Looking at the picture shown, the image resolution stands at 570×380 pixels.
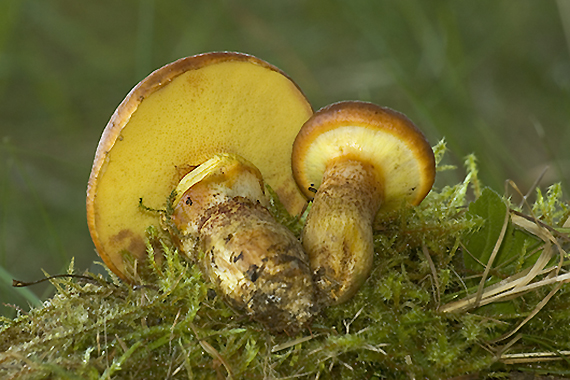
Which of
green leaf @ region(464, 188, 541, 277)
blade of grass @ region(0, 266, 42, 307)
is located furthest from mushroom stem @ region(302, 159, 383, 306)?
blade of grass @ region(0, 266, 42, 307)

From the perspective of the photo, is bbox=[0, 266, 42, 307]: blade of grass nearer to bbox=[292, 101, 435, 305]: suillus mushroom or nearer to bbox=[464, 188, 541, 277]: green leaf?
bbox=[292, 101, 435, 305]: suillus mushroom

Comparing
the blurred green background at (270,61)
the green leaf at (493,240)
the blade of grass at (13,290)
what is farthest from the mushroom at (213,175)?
the blurred green background at (270,61)

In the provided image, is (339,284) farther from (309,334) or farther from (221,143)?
(221,143)

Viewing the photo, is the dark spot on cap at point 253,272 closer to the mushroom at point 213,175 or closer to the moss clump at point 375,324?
the mushroom at point 213,175

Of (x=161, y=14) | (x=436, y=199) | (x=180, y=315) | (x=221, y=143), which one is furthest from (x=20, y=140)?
(x=436, y=199)

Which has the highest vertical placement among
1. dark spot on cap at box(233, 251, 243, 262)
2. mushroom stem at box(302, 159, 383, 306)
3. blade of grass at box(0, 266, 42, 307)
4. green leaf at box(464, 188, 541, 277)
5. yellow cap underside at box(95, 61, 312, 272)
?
yellow cap underside at box(95, 61, 312, 272)

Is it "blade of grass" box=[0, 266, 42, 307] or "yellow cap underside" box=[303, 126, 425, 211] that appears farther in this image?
"blade of grass" box=[0, 266, 42, 307]
